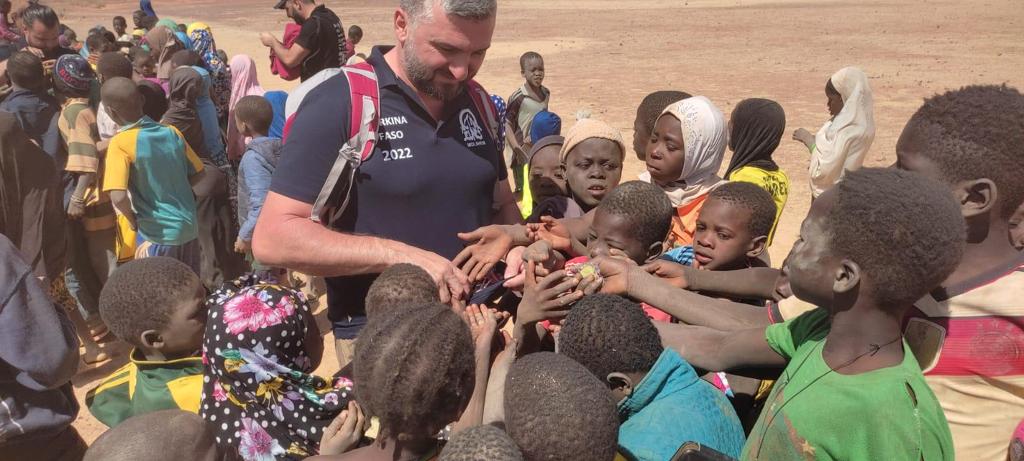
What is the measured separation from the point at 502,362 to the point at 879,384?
3.63 ft

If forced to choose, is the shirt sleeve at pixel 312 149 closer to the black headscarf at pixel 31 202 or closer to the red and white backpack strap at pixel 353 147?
the red and white backpack strap at pixel 353 147

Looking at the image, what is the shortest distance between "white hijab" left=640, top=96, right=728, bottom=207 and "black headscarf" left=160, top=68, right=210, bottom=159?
4190mm

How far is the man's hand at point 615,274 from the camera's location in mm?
2707

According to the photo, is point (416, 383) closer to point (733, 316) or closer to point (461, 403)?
point (461, 403)

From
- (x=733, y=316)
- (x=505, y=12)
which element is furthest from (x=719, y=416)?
(x=505, y=12)

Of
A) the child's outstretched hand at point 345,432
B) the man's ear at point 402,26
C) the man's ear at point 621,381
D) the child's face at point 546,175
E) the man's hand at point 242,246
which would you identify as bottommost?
the man's hand at point 242,246

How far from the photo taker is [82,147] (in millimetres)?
5465

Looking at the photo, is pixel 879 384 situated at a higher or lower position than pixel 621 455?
higher

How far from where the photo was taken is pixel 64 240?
540 cm

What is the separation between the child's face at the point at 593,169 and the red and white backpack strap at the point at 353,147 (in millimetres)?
1615

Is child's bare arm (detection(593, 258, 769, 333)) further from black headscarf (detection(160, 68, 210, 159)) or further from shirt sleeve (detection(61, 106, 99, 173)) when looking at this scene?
black headscarf (detection(160, 68, 210, 159))

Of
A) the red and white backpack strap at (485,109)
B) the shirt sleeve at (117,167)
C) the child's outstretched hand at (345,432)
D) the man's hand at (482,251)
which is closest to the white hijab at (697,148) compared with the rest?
the red and white backpack strap at (485,109)

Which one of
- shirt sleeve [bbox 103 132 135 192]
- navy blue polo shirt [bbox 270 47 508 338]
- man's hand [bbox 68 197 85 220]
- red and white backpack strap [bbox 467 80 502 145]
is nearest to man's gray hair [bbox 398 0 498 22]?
navy blue polo shirt [bbox 270 47 508 338]

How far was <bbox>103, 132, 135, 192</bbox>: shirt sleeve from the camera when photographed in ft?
16.6
